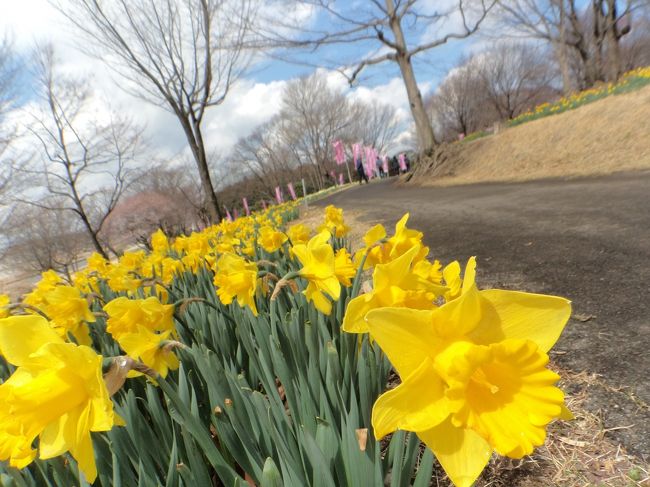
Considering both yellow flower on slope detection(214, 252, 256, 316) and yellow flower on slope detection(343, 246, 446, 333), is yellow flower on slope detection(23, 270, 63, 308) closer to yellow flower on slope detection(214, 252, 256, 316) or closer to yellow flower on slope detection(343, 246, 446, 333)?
yellow flower on slope detection(214, 252, 256, 316)

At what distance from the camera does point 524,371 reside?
57 centimetres

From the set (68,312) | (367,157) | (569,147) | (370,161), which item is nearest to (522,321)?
(68,312)

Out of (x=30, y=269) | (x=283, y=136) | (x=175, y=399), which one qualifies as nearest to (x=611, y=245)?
(x=175, y=399)

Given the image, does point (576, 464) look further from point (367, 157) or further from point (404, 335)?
point (367, 157)

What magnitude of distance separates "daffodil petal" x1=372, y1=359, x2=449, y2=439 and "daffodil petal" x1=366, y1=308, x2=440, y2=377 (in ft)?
0.08

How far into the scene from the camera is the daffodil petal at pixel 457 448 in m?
0.55

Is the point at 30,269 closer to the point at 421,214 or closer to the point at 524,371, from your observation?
the point at 421,214

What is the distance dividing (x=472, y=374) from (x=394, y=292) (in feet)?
0.84

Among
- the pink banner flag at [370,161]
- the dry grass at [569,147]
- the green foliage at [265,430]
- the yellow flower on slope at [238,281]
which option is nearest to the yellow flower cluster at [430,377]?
the green foliage at [265,430]

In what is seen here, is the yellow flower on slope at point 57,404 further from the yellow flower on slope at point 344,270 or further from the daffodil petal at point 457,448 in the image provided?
the yellow flower on slope at point 344,270

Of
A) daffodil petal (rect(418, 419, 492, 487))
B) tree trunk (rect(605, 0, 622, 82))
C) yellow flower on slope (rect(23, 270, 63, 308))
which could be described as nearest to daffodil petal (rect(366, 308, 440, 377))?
daffodil petal (rect(418, 419, 492, 487))

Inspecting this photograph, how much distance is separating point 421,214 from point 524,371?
633 cm

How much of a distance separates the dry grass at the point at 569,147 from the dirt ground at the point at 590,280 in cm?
194

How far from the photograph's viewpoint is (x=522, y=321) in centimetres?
58
